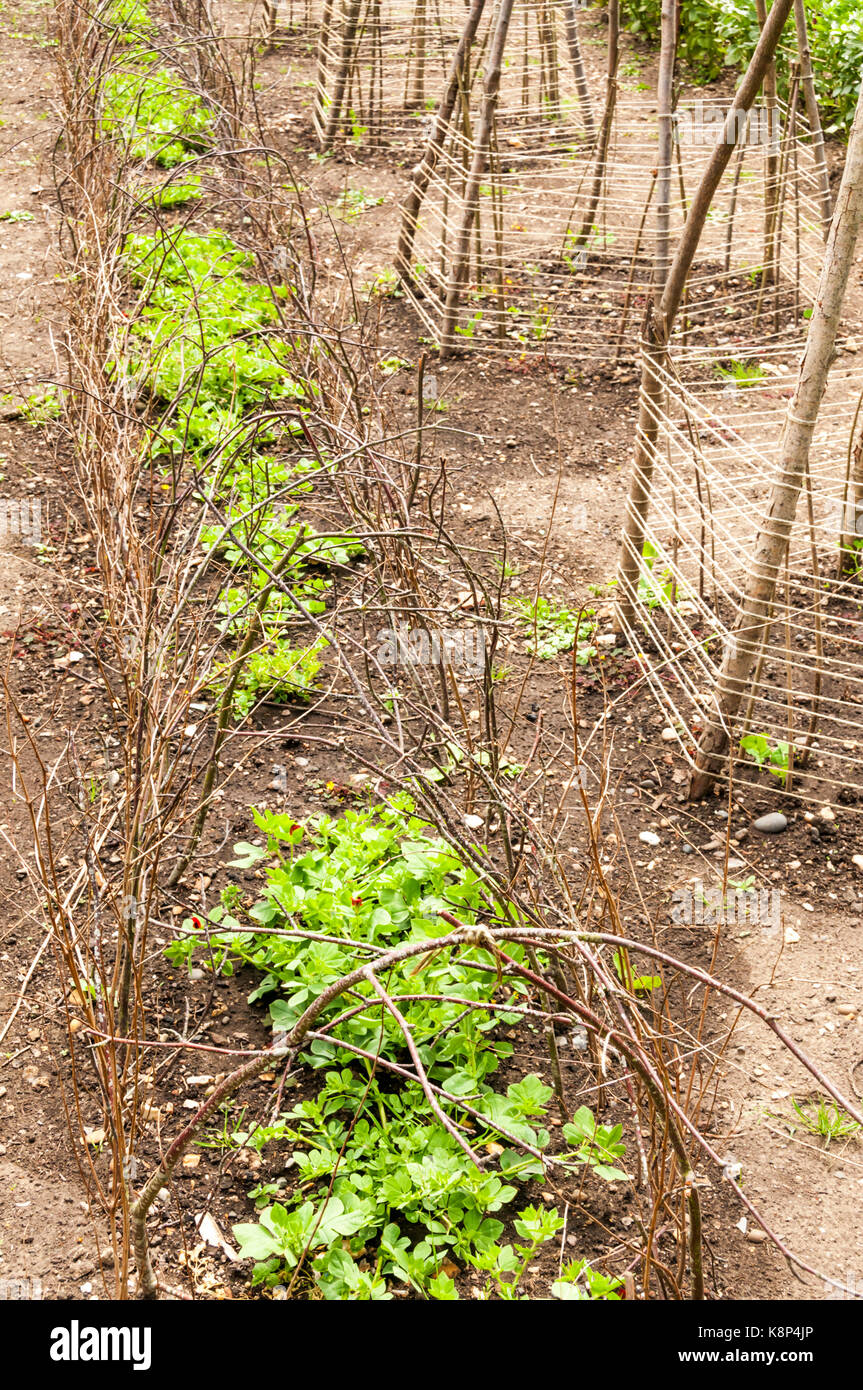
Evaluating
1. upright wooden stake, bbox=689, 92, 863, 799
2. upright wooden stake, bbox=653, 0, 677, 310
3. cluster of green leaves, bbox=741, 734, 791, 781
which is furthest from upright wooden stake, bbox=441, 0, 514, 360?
cluster of green leaves, bbox=741, 734, 791, 781

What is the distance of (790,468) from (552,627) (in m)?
1.41

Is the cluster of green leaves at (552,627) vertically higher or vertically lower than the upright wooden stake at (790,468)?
lower

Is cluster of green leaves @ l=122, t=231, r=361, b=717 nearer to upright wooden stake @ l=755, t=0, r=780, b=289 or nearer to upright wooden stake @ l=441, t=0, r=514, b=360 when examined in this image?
upright wooden stake @ l=441, t=0, r=514, b=360

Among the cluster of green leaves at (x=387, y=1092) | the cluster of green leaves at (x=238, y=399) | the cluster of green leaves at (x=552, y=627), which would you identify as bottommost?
the cluster of green leaves at (x=387, y=1092)

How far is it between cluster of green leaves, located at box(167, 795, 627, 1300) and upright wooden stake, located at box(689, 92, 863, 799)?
3.82 feet

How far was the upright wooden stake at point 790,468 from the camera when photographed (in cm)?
345

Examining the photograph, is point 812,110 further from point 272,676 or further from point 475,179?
point 272,676

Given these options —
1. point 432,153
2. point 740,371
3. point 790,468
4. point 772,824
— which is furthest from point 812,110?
point 772,824

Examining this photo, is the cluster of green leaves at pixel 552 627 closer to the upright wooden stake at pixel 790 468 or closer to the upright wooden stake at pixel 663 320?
the upright wooden stake at pixel 663 320

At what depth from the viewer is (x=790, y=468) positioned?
3670 mm

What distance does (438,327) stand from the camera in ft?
22.6

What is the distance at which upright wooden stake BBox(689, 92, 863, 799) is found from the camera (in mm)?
3453

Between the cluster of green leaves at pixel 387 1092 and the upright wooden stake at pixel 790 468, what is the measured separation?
1166mm

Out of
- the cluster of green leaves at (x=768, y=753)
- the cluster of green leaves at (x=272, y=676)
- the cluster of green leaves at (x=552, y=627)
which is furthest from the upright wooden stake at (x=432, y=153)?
the cluster of green leaves at (x=768, y=753)
